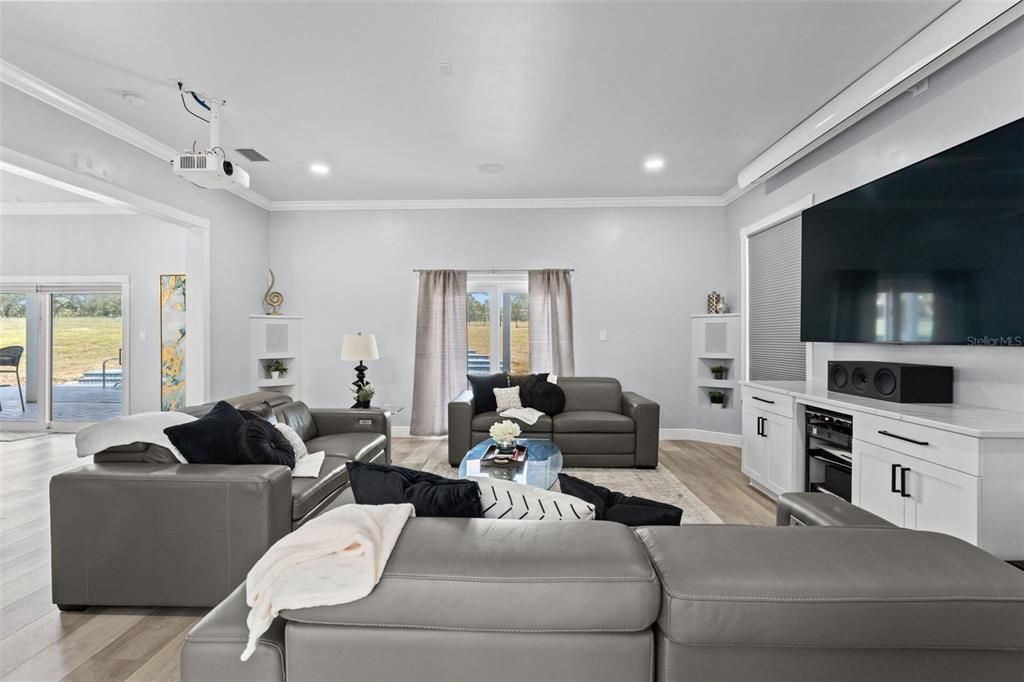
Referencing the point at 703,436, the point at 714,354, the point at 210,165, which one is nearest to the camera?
the point at 210,165

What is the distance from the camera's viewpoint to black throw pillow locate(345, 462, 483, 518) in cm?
146

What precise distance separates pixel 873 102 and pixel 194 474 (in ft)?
14.3

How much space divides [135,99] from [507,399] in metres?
3.73

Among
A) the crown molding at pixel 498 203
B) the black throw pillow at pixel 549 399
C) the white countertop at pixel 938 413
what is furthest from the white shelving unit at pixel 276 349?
the white countertop at pixel 938 413

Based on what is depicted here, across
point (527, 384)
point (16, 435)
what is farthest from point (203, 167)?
point (16, 435)

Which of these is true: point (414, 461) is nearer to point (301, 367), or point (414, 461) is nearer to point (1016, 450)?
point (301, 367)

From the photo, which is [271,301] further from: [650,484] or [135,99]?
[650,484]

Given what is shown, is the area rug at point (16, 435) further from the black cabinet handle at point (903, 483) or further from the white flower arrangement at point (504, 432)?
the black cabinet handle at point (903, 483)

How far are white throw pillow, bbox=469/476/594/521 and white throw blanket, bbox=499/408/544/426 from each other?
121 inches

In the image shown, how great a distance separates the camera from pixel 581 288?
590 cm

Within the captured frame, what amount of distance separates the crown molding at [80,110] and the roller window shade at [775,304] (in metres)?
4.60

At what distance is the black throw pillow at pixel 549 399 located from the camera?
4934 millimetres

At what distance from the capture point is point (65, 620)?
2.13 m

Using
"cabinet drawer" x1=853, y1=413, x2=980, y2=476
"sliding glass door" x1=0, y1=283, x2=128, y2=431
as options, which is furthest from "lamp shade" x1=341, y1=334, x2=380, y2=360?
"cabinet drawer" x1=853, y1=413, x2=980, y2=476
